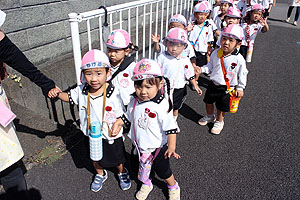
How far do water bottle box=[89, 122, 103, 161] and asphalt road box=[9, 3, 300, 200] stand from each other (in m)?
0.55

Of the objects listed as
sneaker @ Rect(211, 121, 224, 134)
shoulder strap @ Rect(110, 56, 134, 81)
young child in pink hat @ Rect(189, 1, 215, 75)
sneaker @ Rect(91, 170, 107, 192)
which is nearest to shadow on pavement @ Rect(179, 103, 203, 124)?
sneaker @ Rect(211, 121, 224, 134)

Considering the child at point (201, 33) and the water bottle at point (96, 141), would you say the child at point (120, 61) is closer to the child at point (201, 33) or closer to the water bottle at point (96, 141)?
the water bottle at point (96, 141)

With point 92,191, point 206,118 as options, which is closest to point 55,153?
point 92,191

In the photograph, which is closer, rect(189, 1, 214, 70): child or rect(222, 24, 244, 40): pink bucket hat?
rect(222, 24, 244, 40): pink bucket hat

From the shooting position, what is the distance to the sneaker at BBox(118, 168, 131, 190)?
106 inches

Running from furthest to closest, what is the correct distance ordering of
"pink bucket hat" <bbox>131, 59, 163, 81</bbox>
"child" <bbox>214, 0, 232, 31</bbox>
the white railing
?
1. "child" <bbox>214, 0, 232, 31</bbox>
2. the white railing
3. "pink bucket hat" <bbox>131, 59, 163, 81</bbox>

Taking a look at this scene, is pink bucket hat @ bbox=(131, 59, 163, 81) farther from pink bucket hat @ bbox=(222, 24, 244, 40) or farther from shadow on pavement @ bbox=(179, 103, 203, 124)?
shadow on pavement @ bbox=(179, 103, 203, 124)

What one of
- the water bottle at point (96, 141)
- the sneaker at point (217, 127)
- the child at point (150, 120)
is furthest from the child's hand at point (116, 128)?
the sneaker at point (217, 127)

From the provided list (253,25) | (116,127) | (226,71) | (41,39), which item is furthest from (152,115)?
(253,25)

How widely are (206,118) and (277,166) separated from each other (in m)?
1.20

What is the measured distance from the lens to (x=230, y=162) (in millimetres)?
3092

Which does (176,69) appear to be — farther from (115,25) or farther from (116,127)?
(115,25)

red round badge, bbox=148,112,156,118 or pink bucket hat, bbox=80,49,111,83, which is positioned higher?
pink bucket hat, bbox=80,49,111,83

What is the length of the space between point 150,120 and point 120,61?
96 centimetres
